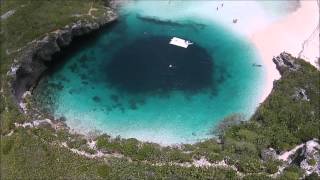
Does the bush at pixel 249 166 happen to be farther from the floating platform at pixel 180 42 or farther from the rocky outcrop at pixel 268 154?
the floating platform at pixel 180 42

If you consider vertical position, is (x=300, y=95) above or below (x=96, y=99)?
above

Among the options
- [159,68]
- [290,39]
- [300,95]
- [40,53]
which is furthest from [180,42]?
[40,53]

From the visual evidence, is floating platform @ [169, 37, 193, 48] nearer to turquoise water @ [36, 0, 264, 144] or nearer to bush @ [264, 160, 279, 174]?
turquoise water @ [36, 0, 264, 144]

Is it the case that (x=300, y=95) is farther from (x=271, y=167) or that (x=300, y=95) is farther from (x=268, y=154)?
(x=271, y=167)

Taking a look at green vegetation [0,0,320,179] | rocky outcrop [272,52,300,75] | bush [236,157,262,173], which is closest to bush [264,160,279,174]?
green vegetation [0,0,320,179]

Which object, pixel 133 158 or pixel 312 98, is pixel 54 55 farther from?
pixel 312 98

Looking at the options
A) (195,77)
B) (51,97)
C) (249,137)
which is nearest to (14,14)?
(51,97)
